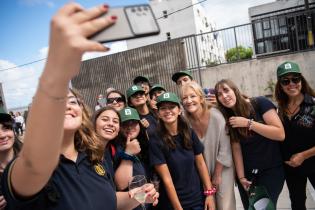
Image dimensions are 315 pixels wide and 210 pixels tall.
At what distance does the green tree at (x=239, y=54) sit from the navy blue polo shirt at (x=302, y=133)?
31.4ft

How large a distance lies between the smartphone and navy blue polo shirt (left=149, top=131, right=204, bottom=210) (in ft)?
6.54

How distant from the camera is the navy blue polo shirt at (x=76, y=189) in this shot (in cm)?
130

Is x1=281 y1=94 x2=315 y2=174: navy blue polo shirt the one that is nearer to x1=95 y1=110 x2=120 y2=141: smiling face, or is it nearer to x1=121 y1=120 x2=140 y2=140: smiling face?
x1=121 y1=120 x2=140 y2=140: smiling face

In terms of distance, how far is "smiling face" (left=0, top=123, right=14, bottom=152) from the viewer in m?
2.44

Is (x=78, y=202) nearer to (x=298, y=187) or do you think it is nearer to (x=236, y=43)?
(x=298, y=187)

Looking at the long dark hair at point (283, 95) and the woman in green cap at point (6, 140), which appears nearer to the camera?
the woman in green cap at point (6, 140)

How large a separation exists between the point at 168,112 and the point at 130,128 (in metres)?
0.44

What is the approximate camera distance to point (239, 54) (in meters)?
12.3


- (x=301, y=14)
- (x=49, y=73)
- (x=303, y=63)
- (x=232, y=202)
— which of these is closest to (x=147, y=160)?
(x=232, y=202)

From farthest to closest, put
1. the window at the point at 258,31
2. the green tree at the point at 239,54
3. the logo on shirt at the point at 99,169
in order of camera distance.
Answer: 1. the window at the point at 258,31
2. the green tree at the point at 239,54
3. the logo on shirt at the point at 99,169

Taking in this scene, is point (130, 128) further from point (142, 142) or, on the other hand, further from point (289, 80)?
point (289, 80)

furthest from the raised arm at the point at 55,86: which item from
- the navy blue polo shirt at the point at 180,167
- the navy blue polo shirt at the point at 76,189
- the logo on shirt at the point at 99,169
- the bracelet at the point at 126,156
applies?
the navy blue polo shirt at the point at 180,167

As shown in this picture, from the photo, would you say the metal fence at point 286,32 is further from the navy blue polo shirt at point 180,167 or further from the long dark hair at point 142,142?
the navy blue polo shirt at point 180,167

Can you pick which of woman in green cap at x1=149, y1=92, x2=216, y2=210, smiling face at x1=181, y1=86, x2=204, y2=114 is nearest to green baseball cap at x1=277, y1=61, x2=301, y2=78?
smiling face at x1=181, y1=86, x2=204, y2=114
